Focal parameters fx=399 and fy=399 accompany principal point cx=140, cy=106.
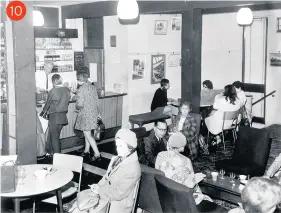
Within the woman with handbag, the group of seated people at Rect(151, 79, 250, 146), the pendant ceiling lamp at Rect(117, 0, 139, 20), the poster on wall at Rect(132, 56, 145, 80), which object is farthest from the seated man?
the poster on wall at Rect(132, 56, 145, 80)

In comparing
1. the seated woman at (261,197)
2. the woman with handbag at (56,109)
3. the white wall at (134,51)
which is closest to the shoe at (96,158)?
the woman with handbag at (56,109)

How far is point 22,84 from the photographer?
15.9ft

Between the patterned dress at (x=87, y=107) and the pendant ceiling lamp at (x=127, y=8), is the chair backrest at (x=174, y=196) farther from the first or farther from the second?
the patterned dress at (x=87, y=107)

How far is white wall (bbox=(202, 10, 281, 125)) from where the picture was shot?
954 centimetres

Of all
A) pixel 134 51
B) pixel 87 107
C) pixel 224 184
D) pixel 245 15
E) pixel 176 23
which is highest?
pixel 176 23

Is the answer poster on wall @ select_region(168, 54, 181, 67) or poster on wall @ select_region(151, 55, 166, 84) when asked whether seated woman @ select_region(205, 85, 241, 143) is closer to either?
poster on wall @ select_region(151, 55, 166, 84)

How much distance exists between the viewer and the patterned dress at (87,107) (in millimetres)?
6605

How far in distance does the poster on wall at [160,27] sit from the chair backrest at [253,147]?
4.57m

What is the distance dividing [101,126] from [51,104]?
3.11 feet

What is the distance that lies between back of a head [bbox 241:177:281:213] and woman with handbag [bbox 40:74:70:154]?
440cm

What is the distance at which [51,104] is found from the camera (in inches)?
259

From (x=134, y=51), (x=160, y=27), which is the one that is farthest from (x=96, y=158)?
(x=160, y=27)

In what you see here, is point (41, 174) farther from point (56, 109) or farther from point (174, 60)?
point (174, 60)

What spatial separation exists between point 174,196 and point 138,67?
601 centimetres
